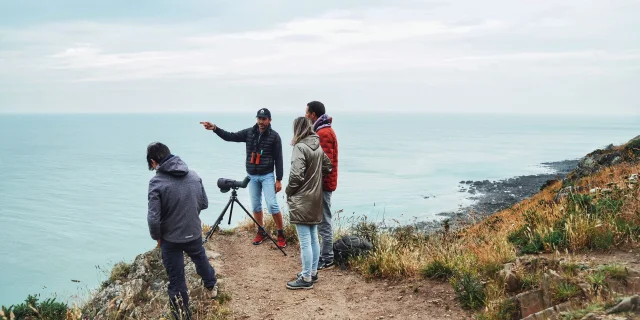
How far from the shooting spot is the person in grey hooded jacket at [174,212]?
15.9 feet

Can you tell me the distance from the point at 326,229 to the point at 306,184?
1258 millimetres

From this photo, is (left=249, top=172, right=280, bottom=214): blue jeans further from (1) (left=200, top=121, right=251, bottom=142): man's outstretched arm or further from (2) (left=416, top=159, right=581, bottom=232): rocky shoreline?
(2) (left=416, top=159, right=581, bottom=232): rocky shoreline

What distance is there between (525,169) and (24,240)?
74.9 metres

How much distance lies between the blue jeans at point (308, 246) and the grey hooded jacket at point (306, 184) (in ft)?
0.66

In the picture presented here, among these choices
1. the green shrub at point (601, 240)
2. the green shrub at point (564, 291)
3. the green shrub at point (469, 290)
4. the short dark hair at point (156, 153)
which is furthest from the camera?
the green shrub at point (601, 240)

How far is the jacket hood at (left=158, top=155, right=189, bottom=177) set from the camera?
4.84 metres

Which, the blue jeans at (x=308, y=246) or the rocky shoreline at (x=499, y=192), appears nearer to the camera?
the blue jeans at (x=308, y=246)

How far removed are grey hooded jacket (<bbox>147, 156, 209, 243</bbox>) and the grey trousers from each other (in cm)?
221

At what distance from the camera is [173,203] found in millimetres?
4938

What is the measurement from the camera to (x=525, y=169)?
7444 cm

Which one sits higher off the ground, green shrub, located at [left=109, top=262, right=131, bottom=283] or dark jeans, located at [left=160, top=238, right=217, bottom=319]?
dark jeans, located at [left=160, top=238, right=217, bottom=319]

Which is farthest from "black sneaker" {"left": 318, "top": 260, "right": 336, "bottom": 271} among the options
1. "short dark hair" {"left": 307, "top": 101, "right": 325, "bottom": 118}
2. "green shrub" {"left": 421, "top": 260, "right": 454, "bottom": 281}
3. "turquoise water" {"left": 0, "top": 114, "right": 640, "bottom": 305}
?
"turquoise water" {"left": 0, "top": 114, "right": 640, "bottom": 305}

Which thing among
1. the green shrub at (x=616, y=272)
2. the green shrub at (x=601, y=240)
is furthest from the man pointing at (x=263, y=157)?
the green shrub at (x=616, y=272)

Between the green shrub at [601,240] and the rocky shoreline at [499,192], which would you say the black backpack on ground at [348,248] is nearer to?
the green shrub at [601,240]
